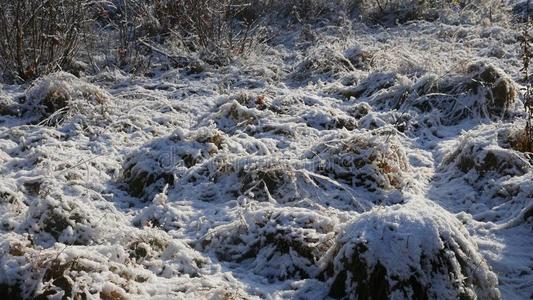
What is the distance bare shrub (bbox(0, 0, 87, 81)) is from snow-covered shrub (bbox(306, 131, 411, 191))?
3.79 m

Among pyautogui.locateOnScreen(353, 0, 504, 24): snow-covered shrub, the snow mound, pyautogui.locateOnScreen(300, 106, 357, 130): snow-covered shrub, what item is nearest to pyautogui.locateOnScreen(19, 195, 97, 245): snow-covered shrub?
pyautogui.locateOnScreen(300, 106, 357, 130): snow-covered shrub

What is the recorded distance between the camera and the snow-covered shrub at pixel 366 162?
4.28 meters

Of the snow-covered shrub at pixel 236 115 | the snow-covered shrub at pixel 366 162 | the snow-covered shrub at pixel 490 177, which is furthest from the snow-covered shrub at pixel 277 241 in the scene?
the snow-covered shrub at pixel 236 115

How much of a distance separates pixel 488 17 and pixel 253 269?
7.32 m

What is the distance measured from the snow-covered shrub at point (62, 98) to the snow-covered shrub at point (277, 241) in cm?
263

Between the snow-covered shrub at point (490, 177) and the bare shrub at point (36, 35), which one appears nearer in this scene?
the snow-covered shrub at point (490, 177)

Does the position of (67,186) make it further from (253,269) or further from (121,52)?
(121,52)

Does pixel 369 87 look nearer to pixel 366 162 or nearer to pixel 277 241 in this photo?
pixel 366 162

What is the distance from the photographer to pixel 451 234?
302 cm

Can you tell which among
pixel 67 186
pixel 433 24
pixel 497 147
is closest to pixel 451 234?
pixel 497 147

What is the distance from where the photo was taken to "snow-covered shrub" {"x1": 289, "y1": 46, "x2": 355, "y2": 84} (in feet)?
23.6

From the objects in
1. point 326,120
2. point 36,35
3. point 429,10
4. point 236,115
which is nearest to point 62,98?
point 36,35

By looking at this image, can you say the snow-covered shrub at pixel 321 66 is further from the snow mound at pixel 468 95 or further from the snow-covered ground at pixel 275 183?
the snow mound at pixel 468 95

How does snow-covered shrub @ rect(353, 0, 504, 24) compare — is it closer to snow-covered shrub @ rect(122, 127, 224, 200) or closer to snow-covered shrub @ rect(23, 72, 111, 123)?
snow-covered shrub @ rect(23, 72, 111, 123)
